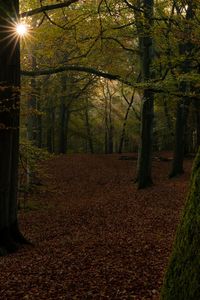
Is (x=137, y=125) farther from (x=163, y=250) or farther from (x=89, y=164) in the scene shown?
(x=163, y=250)

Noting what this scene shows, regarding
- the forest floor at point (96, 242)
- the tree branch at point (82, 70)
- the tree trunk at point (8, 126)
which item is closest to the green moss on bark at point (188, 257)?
the forest floor at point (96, 242)

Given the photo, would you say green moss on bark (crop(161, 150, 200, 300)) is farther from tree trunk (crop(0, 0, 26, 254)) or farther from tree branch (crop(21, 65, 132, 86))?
tree branch (crop(21, 65, 132, 86))

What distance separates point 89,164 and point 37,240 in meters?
16.0

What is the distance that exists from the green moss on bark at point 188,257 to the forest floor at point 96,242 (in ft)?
12.4

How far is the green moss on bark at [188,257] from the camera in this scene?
2.07m

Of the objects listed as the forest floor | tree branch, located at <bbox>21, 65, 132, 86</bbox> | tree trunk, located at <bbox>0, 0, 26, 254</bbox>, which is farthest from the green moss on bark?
tree branch, located at <bbox>21, 65, 132, 86</bbox>

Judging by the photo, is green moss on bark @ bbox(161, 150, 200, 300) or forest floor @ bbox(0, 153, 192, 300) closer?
green moss on bark @ bbox(161, 150, 200, 300)

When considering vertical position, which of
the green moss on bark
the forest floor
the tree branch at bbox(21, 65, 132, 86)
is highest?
the tree branch at bbox(21, 65, 132, 86)

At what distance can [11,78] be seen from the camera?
9555mm

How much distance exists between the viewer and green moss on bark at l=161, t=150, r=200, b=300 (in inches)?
81.4

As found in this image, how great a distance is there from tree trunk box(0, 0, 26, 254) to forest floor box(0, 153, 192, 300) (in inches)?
31.9

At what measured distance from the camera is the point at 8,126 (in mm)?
9523

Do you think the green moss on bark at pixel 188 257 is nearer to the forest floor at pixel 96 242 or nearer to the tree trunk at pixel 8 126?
the forest floor at pixel 96 242

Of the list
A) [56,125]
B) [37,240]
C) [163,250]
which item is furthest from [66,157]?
[163,250]
